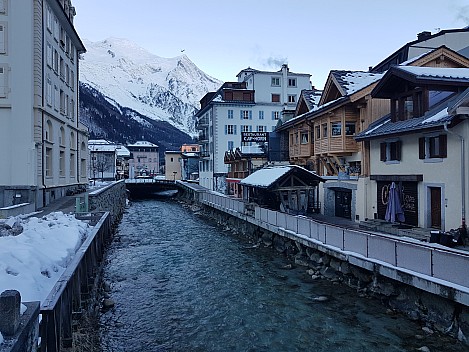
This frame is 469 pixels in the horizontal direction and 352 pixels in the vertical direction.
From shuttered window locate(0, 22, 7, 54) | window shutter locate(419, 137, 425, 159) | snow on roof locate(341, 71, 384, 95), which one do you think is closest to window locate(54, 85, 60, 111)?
shuttered window locate(0, 22, 7, 54)

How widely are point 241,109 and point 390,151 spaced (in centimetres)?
4211

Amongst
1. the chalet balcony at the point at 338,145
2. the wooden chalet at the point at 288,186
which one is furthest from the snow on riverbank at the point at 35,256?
the chalet balcony at the point at 338,145

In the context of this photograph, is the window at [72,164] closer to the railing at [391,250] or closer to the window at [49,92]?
the window at [49,92]

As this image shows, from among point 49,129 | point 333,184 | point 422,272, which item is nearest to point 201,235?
point 333,184

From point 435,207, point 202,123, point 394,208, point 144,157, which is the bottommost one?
point 394,208

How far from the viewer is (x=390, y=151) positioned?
2272cm

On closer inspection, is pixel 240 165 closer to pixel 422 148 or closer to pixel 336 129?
pixel 336 129

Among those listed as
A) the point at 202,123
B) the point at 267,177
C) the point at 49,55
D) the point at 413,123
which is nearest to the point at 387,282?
the point at 413,123

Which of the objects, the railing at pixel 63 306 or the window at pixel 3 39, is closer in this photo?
the railing at pixel 63 306

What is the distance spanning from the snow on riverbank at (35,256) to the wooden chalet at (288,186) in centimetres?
1391

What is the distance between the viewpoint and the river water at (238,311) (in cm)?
1173

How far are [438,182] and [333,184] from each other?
10.4 metres

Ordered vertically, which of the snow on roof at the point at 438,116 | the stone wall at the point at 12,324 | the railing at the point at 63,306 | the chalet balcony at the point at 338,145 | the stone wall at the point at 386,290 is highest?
the snow on roof at the point at 438,116

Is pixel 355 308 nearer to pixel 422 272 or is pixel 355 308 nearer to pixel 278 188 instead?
pixel 422 272
